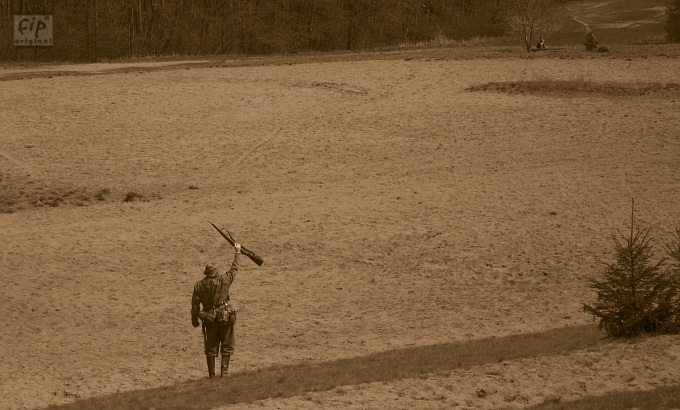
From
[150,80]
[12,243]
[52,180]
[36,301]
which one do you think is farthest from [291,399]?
[150,80]

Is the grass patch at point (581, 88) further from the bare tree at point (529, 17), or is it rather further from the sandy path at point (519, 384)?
the sandy path at point (519, 384)

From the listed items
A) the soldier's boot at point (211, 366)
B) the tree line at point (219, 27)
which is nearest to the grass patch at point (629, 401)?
the soldier's boot at point (211, 366)

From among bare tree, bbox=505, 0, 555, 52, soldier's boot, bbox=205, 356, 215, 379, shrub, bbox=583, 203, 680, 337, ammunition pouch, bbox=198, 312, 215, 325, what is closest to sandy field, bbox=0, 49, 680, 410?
shrub, bbox=583, 203, 680, 337

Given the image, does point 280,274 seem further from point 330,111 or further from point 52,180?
point 330,111

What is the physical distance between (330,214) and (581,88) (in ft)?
43.1

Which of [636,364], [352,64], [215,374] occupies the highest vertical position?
[352,64]

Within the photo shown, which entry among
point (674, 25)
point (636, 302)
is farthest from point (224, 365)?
point (674, 25)

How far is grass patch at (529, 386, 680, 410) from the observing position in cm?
1290

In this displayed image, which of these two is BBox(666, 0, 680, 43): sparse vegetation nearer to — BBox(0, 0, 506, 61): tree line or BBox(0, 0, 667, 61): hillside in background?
BBox(0, 0, 667, 61): hillside in background

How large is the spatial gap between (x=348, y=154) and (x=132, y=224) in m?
7.30

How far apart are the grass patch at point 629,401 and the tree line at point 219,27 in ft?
130

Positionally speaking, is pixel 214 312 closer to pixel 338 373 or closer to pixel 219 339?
pixel 219 339

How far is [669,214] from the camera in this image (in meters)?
25.4

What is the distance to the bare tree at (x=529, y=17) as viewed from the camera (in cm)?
4375
